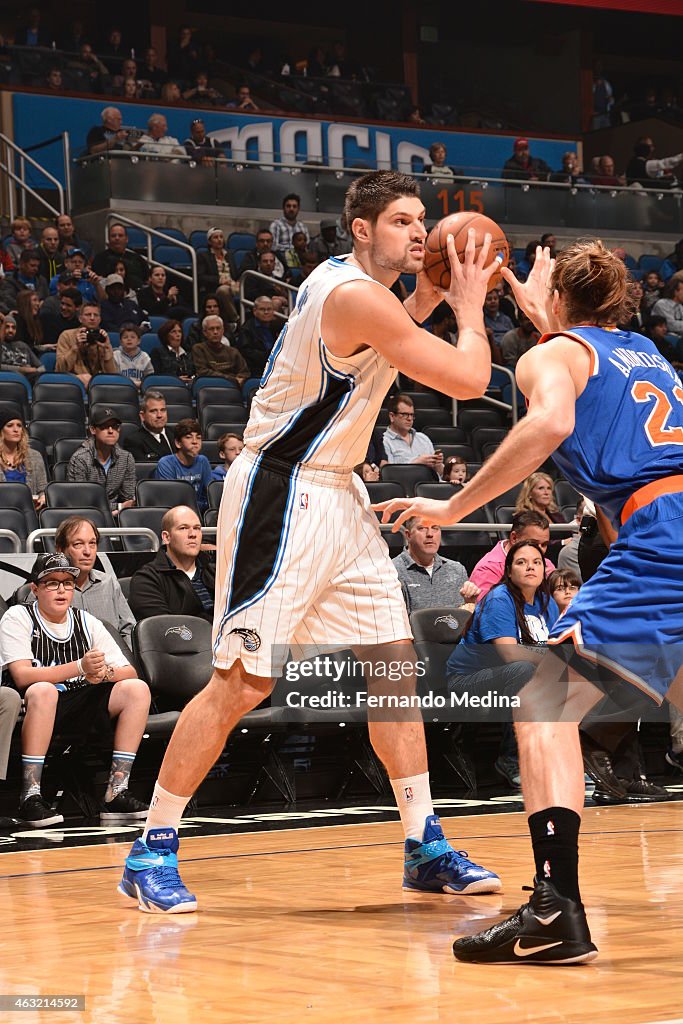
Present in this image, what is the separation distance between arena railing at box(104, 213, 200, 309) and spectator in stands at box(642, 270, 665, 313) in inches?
225

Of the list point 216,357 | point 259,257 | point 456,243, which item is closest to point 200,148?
point 259,257

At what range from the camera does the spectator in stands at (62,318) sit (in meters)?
13.6

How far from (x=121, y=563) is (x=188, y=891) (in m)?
4.25

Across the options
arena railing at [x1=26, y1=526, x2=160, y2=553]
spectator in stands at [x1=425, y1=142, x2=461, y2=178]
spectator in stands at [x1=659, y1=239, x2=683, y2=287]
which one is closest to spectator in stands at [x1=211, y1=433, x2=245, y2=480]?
arena railing at [x1=26, y1=526, x2=160, y2=553]

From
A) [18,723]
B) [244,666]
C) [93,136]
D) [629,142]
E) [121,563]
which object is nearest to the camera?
→ [244,666]

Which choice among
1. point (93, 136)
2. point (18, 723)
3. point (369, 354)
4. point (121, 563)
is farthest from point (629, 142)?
point (369, 354)

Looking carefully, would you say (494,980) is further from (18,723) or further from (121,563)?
(121,563)

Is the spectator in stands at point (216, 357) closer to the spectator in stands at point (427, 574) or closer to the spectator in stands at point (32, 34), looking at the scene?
the spectator in stands at point (427, 574)

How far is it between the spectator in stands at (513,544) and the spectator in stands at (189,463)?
7.93 feet

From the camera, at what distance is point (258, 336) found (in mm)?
14484

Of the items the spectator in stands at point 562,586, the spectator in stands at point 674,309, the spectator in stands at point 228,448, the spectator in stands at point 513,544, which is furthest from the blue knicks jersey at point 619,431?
the spectator in stands at point 674,309

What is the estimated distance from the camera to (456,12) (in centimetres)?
2556

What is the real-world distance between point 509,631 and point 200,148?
12050 mm

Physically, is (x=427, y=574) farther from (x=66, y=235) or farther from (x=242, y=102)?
(x=242, y=102)
